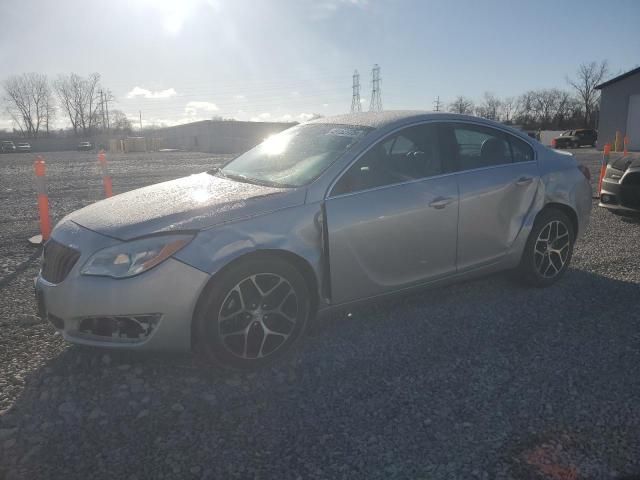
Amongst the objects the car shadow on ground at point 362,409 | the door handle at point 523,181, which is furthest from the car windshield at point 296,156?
the door handle at point 523,181

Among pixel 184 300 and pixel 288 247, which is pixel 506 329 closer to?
pixel 288 247

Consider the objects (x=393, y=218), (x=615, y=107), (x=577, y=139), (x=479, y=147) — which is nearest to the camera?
(x=393, y=218)

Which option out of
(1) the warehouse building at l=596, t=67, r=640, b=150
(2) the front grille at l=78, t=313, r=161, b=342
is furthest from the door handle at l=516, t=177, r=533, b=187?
(1) the warehouse building at l=596, t=67, r=640, b=150

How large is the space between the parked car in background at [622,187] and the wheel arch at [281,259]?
570 centimetres

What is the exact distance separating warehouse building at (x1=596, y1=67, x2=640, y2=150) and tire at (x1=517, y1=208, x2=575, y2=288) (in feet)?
109

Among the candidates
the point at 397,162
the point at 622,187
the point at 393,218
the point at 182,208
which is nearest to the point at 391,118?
the point at 397,162

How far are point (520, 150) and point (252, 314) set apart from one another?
2.79 metres

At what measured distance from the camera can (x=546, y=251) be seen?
450cm

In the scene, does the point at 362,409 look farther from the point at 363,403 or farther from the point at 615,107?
the point at 615,107

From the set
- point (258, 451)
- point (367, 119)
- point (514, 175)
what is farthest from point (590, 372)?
point (367, 119)

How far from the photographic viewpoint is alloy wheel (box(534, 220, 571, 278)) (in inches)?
175

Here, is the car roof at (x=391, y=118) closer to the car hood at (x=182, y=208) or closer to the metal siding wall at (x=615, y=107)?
the car hood at (x=182, y=208)

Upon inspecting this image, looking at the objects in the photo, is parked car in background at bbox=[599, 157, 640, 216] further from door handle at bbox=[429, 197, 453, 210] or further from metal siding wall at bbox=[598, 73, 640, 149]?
metal siding wall at bbox=[598, 73, 640, 149]

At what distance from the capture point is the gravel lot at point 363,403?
7.47 feet
